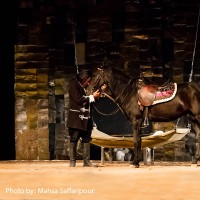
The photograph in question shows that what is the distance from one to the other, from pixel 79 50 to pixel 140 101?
3.40 meters

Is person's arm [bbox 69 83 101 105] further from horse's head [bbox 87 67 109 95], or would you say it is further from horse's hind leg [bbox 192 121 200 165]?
horse's hind leg [bbox 192 121 200 165]

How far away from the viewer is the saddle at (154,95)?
872 cm

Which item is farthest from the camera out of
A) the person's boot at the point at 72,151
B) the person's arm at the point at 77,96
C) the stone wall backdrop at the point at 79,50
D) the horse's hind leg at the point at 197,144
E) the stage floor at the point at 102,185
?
the stone wall backdrop at the point at 79,50

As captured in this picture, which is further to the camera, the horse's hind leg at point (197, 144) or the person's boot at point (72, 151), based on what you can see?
the person's boot at point (72, 151)

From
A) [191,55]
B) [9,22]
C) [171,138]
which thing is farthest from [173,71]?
[9,22]

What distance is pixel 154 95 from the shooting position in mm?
8773

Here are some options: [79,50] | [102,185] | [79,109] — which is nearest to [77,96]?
[79,109]

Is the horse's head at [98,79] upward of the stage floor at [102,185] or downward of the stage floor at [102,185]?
upward

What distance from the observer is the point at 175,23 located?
1133 cm

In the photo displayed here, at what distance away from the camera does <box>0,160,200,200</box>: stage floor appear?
6.09 metres

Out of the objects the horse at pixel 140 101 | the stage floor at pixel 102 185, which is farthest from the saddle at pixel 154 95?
the stage floor at pixel 102 185

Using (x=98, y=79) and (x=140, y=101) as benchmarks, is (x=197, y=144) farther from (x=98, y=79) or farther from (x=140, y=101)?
(x=98, y=79)

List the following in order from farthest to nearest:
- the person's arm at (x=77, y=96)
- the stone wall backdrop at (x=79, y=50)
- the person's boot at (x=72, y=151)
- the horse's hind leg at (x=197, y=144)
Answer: the stone wall backdrop at (x=79, y=50) → the person's boot at (x=72, y=151) → the person's arm at (x=77, y=96) → the horse's hind leg at (x=197, y=144)

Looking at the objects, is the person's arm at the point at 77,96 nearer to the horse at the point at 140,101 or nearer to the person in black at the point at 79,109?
the person in black at the point at 79,109
